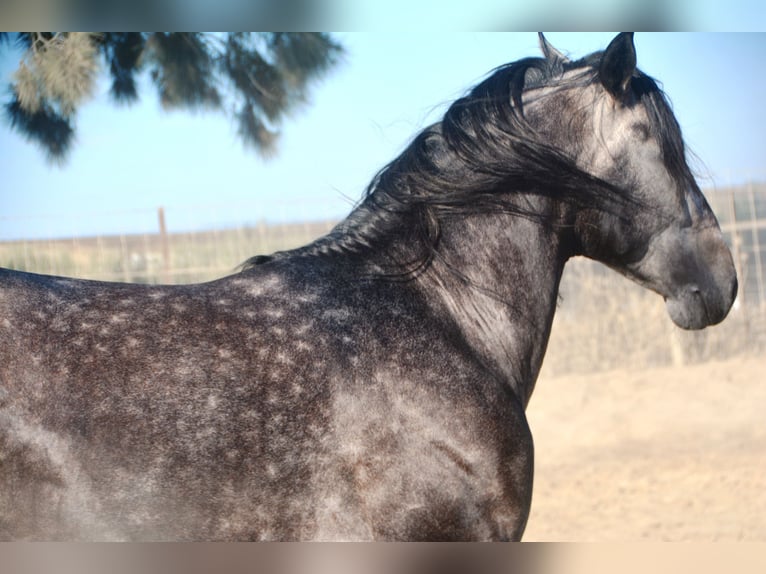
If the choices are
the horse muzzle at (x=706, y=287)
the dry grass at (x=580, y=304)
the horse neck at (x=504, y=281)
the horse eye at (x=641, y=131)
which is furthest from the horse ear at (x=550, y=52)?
the dry grass at (x=580, y=304)

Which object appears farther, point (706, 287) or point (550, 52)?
point (550, 52)

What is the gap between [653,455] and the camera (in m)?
7.04

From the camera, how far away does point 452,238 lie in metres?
2.17

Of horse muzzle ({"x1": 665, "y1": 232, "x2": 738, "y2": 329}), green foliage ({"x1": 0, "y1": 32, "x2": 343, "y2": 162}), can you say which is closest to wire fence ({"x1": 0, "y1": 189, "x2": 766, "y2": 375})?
green foliage ({"x1": 0, "y1": 32, "x2": 343, "y2": 162})

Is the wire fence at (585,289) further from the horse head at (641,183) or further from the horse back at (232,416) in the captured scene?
the horse back at (232,416)

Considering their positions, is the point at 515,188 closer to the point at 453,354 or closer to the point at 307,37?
the point at 453,354

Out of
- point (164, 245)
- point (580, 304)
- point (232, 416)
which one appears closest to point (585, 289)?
point (580, 304)

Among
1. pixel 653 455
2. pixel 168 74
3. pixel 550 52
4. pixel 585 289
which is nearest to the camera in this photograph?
pixel 550 52

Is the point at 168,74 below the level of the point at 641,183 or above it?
above

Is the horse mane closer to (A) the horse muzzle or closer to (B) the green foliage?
(A) the horse muzzle

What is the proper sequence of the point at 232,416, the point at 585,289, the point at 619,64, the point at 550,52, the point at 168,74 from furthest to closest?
1. the point at 585,289
2. the point at 168,74
3. the point at 550,52
4. the point at 619,64
5. the point at 232,416

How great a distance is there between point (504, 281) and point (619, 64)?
621 millimetres

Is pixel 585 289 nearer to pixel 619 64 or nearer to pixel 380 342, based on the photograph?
pixel 619 64
